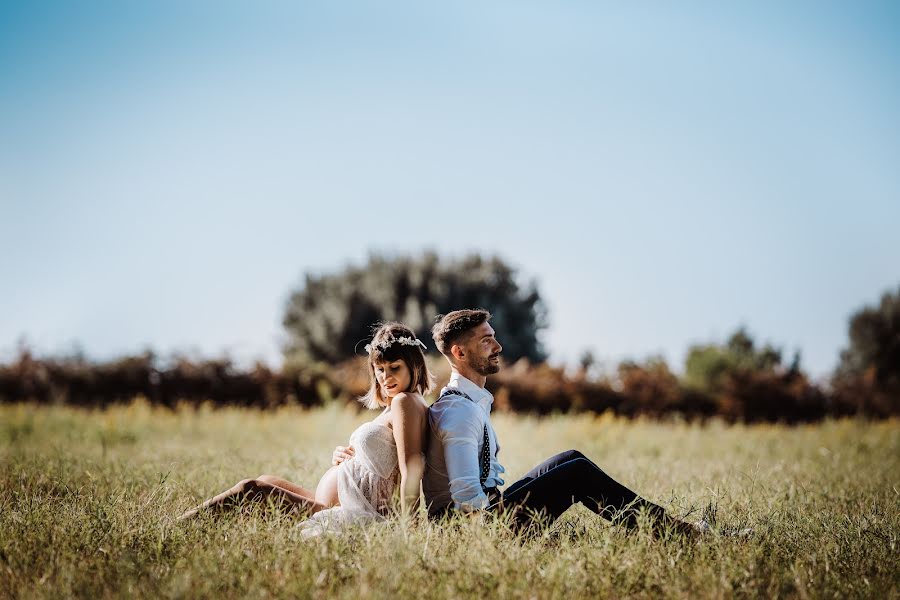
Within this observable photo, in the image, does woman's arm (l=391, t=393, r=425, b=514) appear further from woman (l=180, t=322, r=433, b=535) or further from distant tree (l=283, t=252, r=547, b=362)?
distant tree (l=283, t=252, r=547, b=362)

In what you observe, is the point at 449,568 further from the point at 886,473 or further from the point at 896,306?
the point at 896,306

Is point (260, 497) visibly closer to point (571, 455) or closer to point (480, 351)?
point (480, 351)

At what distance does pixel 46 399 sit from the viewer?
16578 millimetres

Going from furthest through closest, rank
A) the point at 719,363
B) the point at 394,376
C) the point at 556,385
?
the point at 719,363 < the point at 556,385 < the point at 394,376

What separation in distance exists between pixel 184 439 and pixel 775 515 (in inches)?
336

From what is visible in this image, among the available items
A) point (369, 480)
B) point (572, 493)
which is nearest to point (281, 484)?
point (369, 480)

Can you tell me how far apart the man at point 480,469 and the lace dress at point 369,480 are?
0.78ft

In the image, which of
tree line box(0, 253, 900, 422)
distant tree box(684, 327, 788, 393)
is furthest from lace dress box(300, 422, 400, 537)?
distant tree box(684, 327, 788, 393)

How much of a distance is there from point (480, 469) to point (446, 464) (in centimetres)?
32

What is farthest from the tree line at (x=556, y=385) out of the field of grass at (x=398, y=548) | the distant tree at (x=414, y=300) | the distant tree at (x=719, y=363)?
the distant tree at (x=414, y=300)

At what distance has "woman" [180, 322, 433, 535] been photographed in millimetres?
4062

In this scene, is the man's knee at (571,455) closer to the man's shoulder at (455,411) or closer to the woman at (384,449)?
the man's shoulder at (455,411)

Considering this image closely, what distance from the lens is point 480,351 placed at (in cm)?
438

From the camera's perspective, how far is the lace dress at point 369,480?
4.25 meters
